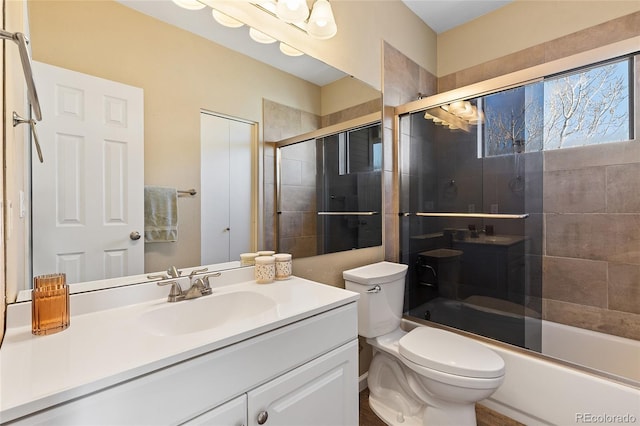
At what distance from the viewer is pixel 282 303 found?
97 cm

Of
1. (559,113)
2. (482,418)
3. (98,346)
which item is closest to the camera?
(98,346)

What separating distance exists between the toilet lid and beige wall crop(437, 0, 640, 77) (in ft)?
6.96

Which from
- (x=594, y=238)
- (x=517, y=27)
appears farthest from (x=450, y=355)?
(x=517, y=27)

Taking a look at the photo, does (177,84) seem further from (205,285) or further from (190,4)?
(205,285)

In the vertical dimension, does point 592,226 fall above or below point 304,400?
above

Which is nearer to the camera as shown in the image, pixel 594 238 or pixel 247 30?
pixel 247 30

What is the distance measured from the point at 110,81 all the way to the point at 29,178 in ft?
1.24

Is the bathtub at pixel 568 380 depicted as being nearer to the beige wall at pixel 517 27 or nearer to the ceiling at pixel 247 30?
the ceiling at pixel 247 30

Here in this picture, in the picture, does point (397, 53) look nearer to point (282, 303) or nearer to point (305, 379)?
point (282, 303)

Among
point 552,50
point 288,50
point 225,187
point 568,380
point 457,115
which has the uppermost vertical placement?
point 552,50

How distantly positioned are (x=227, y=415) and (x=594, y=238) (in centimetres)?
234

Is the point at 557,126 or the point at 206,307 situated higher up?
the point at 557,126

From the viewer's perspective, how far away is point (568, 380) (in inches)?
53.6

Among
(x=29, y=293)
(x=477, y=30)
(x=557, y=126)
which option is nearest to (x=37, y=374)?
(x=29, y=293)
